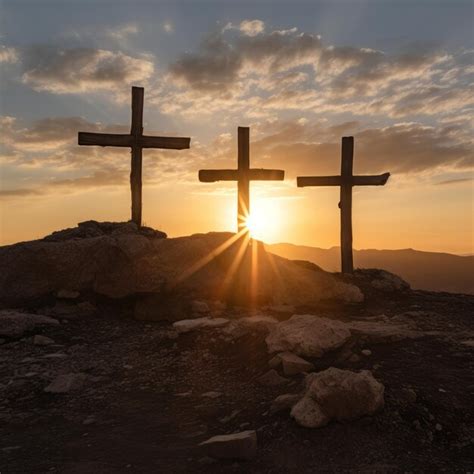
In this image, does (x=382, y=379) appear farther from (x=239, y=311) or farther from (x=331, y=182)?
(x=331, y=182)

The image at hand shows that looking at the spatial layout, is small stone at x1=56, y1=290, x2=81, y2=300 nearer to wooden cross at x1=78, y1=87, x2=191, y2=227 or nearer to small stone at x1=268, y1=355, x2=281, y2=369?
wooden cross at x1=78, y1=87, x2=191, y2=227

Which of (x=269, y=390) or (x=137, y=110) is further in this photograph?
(x=137, y=110)

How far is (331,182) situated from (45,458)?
11577 millimetres

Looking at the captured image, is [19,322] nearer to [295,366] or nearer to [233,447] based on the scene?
[295,366]

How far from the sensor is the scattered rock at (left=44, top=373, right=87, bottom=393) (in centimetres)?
677

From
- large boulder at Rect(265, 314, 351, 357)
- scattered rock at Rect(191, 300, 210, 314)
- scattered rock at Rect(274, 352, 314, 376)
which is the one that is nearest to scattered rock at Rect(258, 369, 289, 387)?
scattered rock at Rect(274, 352, 314, 376)

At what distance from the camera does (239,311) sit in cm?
1066

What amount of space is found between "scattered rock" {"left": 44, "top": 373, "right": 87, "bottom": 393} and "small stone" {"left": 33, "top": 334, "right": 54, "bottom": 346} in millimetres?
1813

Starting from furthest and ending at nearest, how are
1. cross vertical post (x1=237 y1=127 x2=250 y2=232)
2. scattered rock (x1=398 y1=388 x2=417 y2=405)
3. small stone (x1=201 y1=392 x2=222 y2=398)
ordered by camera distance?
1. cross vertical post (x1=237 y1=127 x2=250 y2=232)
2. small stone (x1=201 y1=392 x2=222 y2=398)
3. scattered rock (x1=398 y1=388 x2=417 y2=405)

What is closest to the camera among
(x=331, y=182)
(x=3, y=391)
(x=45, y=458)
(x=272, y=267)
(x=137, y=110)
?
(x=45, y=458)

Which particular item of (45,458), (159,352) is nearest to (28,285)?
(159,352)

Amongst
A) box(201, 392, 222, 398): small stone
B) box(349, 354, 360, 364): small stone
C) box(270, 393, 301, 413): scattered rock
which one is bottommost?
box(201, 392, 222, 398): small stone

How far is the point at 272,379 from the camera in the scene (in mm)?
6473

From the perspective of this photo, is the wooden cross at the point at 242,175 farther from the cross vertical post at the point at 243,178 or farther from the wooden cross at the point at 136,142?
the wooden cross at the point at 136,142
